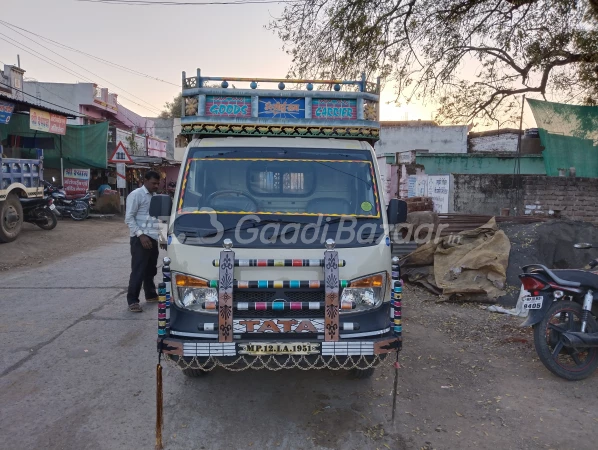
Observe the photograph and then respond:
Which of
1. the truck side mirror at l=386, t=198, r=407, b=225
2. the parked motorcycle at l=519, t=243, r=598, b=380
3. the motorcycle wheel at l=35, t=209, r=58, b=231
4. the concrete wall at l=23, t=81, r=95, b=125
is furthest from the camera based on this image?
the concrete wall at l=23, t=81, r=95, b=125

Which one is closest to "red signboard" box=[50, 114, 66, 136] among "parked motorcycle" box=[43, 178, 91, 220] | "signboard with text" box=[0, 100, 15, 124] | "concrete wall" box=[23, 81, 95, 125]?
"parked motorcycle" box=[43, 178, 91, 220]

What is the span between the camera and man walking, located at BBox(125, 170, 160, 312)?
6.43 m

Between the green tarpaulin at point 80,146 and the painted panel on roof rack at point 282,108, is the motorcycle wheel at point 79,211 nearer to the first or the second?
the green tarpaulin at point 80,146

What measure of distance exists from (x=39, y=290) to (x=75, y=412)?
475cm

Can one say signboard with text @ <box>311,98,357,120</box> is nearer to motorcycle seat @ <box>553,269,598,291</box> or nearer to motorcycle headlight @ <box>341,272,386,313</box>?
motorcycle headlight @ <box>341,272,386,313</box>

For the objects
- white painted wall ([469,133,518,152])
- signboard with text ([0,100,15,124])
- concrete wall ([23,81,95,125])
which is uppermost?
concrete wall ([23,81,95,125])

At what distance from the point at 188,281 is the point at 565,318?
3.76 meters

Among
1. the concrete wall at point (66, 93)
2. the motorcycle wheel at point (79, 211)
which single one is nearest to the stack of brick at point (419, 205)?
the motorcycle wheel at point (79, 211)

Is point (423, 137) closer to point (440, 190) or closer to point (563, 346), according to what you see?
point (440, 190)

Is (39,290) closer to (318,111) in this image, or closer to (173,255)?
(173,255)

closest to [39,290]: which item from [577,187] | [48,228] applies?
[48,228]

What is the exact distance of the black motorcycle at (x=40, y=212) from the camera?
13004mm

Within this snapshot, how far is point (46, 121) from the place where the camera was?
14812 millimetres

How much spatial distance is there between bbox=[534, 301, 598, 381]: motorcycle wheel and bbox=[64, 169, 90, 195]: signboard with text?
18.2 meters
